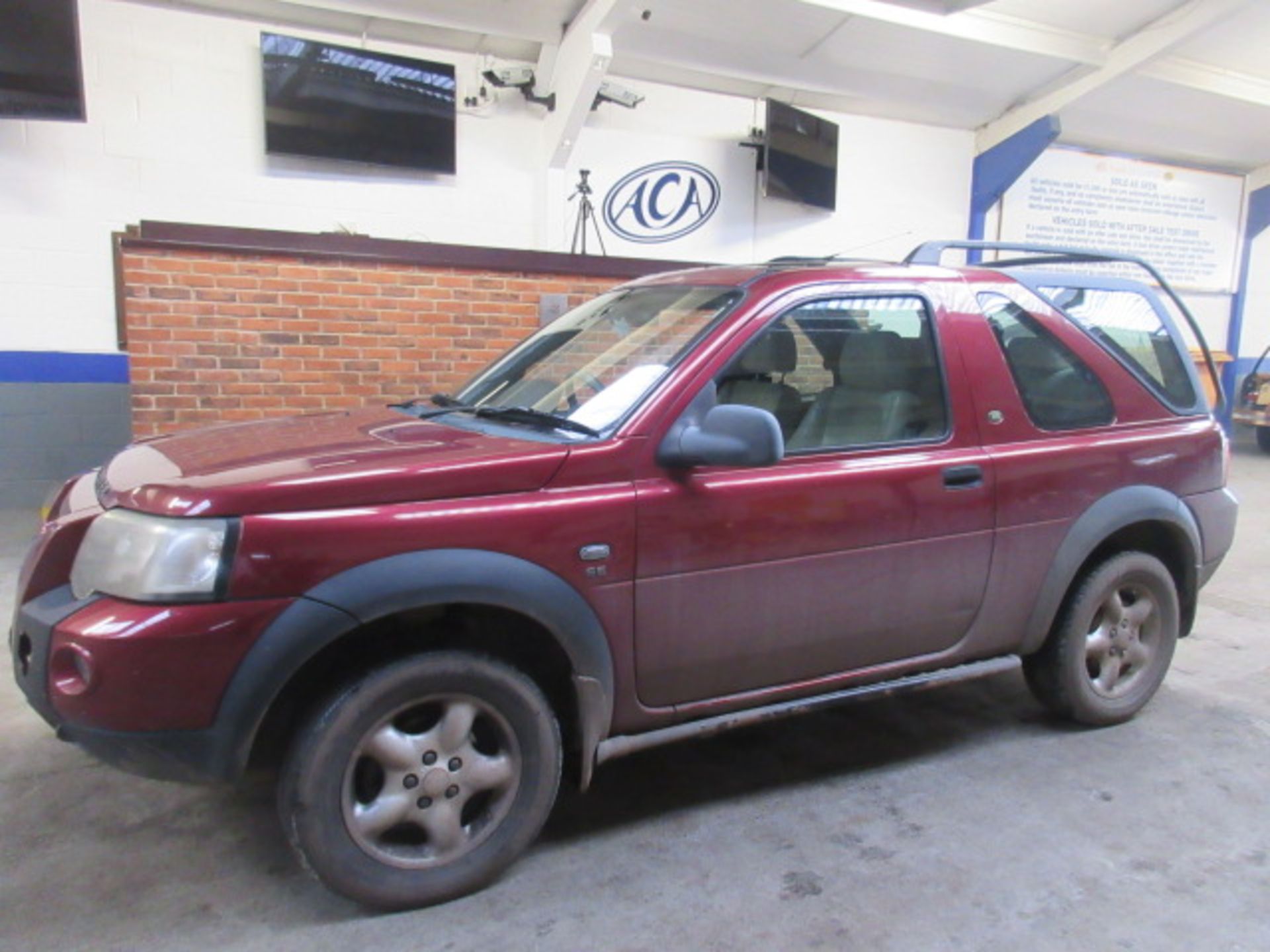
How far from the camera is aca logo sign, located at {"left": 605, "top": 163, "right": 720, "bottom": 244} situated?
356 inches

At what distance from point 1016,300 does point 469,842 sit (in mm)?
2483

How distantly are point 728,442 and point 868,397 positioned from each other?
78 centimetres

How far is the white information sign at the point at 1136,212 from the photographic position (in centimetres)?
1166

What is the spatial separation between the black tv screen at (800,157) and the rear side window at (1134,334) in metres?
6.39

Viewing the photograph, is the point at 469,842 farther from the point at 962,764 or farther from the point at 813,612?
the point at 962,764

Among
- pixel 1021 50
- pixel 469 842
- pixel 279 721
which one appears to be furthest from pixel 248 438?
pixel 1021 50

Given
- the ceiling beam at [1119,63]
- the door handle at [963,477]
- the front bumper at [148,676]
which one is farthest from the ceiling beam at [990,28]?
the front bumper at [148,676]

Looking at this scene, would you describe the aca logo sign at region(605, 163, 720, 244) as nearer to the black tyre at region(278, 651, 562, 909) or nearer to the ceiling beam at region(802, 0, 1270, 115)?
the ceiling beam at region(802, 0, 1270, 115)

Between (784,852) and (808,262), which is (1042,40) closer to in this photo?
(808,262)

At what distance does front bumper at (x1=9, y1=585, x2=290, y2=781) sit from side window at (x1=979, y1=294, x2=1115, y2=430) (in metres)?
2.42

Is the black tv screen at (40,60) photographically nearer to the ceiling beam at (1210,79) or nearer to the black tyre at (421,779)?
the black tyre at (421,779)

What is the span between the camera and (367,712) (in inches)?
83.5

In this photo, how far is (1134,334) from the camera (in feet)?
11.3

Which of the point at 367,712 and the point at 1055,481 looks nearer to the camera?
the point at 367,712
